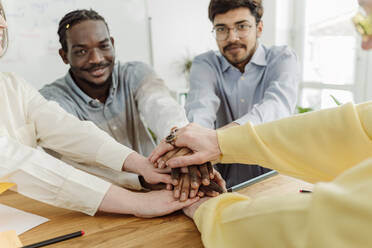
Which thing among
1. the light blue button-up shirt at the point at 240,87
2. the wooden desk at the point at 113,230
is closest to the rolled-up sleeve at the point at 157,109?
the light blue button-up shirt at the point at 240,87

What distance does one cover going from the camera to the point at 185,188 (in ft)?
2.61

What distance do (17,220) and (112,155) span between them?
29cm

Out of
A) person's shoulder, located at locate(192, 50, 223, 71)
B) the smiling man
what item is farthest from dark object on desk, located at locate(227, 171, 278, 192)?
person's shoulder, located at locate(192, 50, 223, 71)

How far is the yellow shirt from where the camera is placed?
1.18 feet

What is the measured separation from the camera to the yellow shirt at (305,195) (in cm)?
36

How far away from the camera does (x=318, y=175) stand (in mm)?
756

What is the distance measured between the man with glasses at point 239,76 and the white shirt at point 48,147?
1.38 ft

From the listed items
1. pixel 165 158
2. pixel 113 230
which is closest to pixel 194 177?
pixel 165 158

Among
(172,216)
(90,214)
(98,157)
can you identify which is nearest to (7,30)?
(98,157)

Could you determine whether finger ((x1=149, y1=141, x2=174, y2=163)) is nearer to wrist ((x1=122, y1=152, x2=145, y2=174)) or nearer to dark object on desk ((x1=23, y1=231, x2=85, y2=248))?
wrist ((x1=122, y1=152, x2=145, y2=174))

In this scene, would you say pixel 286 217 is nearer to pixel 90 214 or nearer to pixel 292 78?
pixel 90 214

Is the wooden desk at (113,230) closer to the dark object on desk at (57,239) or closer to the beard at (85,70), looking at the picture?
the dark object on desk at (57,239)

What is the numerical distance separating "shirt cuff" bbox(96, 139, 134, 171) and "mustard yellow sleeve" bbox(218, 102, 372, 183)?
1.01ft

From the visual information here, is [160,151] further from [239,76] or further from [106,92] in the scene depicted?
[239,76]
